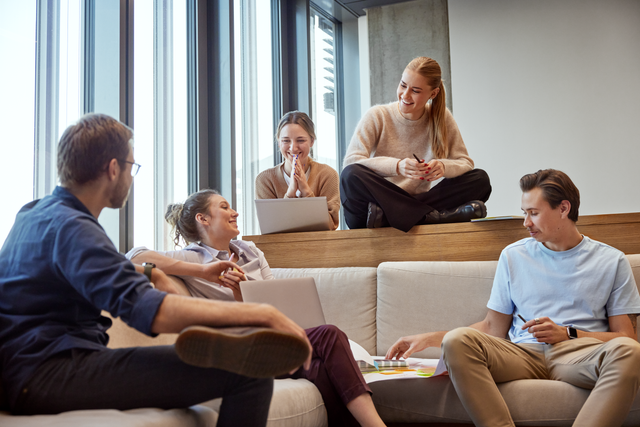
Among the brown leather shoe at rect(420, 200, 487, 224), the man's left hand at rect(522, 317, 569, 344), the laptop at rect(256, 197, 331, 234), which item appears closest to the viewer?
the man's left hand at rect(522, 317, 569, 344)

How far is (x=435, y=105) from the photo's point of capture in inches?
117

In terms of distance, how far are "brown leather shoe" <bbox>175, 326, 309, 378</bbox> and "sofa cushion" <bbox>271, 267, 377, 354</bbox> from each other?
63.5 inches

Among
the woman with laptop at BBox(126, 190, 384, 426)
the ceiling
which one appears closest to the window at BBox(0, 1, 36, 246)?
the woman with laptop at BBox(126, 190, 384, 426)

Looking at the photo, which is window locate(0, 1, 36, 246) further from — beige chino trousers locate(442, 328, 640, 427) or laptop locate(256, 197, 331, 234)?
beige chino trousers locate(442, 328, 640, 427)

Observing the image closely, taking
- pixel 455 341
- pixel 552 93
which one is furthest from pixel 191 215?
pixel 552 93

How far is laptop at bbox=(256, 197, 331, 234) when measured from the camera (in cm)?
294

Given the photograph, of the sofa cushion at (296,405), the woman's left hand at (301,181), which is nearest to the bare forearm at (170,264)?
the sofa cushion at (296,405)

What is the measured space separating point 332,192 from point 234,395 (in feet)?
6.97

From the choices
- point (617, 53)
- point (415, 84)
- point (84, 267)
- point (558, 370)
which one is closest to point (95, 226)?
point (84, 267)

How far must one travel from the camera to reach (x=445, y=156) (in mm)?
2930

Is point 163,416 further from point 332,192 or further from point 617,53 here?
point 617,53

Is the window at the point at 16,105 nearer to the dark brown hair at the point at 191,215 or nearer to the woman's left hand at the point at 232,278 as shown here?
the dark brown hair at the point at 191,215

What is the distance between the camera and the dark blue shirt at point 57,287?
3.62 feet

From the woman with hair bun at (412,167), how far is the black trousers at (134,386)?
169 cm
